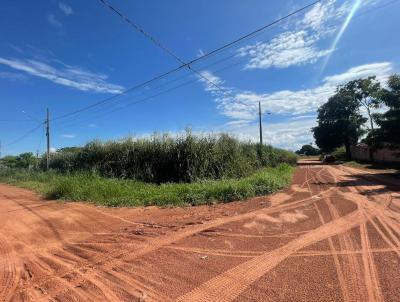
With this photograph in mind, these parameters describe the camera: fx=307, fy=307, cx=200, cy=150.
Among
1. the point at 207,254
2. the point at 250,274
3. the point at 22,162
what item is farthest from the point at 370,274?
the point at 22,162

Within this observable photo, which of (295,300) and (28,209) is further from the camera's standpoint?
(28,209)

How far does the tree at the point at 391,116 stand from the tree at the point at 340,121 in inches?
1146

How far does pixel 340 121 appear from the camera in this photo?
48375 mm

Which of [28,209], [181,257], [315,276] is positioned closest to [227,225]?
[181,257]

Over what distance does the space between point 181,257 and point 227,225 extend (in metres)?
2.16

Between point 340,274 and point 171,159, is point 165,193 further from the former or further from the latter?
point 340,274

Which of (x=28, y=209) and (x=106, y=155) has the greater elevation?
(x=106, y=155)

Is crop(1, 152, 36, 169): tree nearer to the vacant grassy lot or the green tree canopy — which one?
the vacant grassy lot

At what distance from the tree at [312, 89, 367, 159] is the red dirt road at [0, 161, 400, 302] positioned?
1700 inches

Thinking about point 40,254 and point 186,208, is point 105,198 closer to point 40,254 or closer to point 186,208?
point 186,208

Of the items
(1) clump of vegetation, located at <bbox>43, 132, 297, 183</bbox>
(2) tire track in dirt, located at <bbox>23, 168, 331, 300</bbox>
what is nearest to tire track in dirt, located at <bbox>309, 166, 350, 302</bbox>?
(2) tire track in dirt, located at <bbox>23, 168, 331, 300</bbox>

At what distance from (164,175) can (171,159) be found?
0.94 m

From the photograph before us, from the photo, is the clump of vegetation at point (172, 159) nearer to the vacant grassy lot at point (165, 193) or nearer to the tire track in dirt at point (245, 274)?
the vacant grassy lot at point (165, 193)

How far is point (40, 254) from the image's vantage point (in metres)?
5.54
